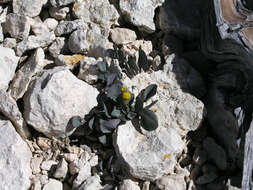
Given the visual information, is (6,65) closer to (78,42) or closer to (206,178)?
(78,42)

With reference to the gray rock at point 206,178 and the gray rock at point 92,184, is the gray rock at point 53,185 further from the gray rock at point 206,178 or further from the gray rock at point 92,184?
the gray rock at point 206,178

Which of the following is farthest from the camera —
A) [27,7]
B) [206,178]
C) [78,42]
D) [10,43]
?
[27,7]

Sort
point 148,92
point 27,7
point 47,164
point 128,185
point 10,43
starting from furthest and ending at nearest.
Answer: point 27,7, point 10,43, point 148,92, point 47,164, point 128,185

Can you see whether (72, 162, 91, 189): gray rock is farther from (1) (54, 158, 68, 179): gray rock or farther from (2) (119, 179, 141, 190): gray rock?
(2) (119, 179, 141, 190): gray rock

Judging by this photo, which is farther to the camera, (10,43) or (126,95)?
(10,43)

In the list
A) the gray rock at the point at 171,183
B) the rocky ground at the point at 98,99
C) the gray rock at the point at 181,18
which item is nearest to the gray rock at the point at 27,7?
the rocky ground at the point at 98,99

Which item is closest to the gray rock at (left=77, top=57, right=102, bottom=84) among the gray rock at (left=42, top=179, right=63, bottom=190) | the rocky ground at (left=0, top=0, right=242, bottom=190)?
the rocky ground at (left=0, top=0, right=242, bottom=190)

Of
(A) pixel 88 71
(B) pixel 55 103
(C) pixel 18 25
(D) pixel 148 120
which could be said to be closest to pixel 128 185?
(D) pixel 148 120
